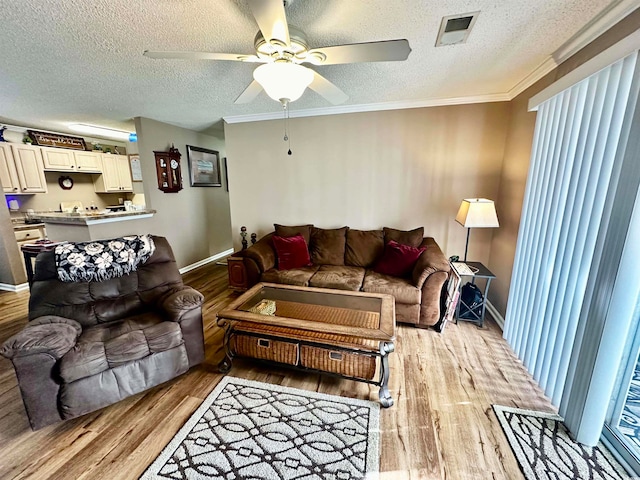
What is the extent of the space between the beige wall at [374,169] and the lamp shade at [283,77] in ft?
6.96

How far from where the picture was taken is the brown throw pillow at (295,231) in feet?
12.0

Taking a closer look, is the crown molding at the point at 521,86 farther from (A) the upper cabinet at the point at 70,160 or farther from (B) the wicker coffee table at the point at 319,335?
(A) the upper cabinet at the point at 70,160

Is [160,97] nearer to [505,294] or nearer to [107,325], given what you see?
[107,325]

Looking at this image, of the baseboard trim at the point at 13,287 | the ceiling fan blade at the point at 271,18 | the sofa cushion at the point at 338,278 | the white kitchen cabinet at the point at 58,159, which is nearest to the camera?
the ceiling fan blade at the point at 271,18

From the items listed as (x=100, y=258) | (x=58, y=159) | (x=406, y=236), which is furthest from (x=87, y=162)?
(x=406, y=236)

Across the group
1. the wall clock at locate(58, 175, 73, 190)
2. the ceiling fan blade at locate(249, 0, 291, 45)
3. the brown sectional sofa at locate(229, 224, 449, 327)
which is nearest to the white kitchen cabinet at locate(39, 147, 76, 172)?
the wall clock at locate(58, 175, 73, 190)

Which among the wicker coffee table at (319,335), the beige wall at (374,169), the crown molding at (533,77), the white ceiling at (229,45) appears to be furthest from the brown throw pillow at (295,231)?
the crown molding at (533,77)

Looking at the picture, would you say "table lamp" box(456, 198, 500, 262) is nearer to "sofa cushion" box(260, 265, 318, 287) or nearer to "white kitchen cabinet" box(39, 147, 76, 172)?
"sofa cushion" box(260, 265, 318, 287)

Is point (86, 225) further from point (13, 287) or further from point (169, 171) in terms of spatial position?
point (13, 287)

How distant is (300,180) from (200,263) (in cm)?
266

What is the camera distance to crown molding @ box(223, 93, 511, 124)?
3027mm

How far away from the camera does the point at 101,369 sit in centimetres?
167

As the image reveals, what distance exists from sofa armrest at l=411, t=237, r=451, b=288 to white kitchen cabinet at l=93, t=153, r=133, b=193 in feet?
19.7

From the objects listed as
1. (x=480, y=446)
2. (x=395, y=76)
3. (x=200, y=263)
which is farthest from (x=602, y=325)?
(x=200, y=263)
